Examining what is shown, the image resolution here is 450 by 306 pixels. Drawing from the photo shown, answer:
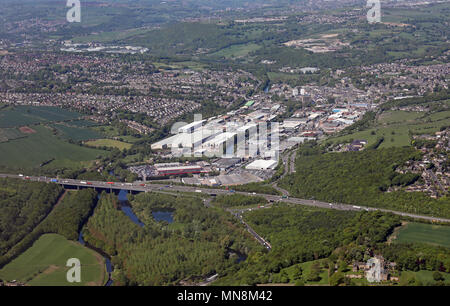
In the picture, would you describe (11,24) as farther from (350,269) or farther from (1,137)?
(350,269)

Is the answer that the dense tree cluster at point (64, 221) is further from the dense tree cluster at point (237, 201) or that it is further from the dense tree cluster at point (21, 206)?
the dense tree cluster at point (237, 201)

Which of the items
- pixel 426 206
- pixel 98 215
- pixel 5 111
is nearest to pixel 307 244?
pixel 426 206

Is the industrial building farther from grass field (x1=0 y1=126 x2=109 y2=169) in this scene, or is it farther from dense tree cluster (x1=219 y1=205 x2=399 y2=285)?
dense tree cluster (x1=219 y1=205 x2=399 y2=285)

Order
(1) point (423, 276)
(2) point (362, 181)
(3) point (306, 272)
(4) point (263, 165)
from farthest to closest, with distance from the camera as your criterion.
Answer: (4) point (263, 165)
(2) point (362, 181)
(3) point (306, 272)
(1) point (423, 276)

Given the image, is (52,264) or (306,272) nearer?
(306,272)

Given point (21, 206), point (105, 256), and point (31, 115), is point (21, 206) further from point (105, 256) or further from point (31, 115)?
point (31, 115)

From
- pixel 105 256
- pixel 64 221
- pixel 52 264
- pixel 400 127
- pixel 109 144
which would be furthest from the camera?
pixel 109 144

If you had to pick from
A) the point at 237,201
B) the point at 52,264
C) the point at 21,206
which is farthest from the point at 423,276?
the point at 21,206
